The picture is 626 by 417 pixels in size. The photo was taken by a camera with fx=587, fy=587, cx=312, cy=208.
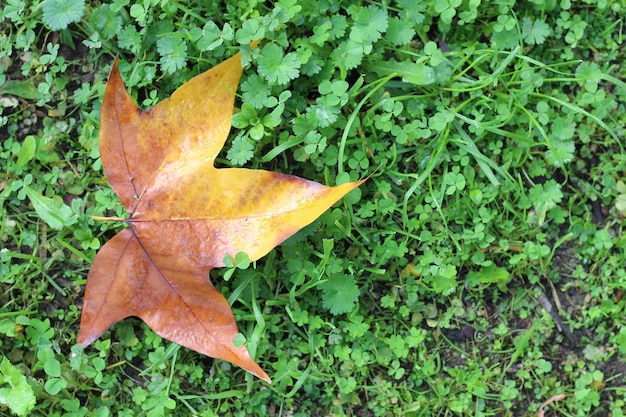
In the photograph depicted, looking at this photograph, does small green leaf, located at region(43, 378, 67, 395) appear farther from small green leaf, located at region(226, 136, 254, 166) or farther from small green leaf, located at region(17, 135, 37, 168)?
small green leaf, located at region(226, 136, 254, 166)

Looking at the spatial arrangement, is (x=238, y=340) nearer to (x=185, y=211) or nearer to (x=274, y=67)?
(x=185, y=211)

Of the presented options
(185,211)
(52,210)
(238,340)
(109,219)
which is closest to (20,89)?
(52,210)

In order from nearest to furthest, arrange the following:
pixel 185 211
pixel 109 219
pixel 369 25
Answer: pixel 185 211, pixel 109 219, pixel 369 25

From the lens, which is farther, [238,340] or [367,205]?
[367,205]

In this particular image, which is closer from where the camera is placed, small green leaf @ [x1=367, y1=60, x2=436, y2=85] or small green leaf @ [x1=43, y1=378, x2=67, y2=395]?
small green leaf @ [x1=43, y1=378, x2=67, y2=395]

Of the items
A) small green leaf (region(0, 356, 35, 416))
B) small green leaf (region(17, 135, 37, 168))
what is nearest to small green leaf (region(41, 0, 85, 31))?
small green leaf (region(17, 135, 37, 168))

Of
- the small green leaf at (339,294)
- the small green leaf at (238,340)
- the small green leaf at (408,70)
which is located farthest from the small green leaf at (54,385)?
the small green leaf at (408,70)

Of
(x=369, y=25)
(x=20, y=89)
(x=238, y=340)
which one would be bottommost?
(x=238, y=340)
